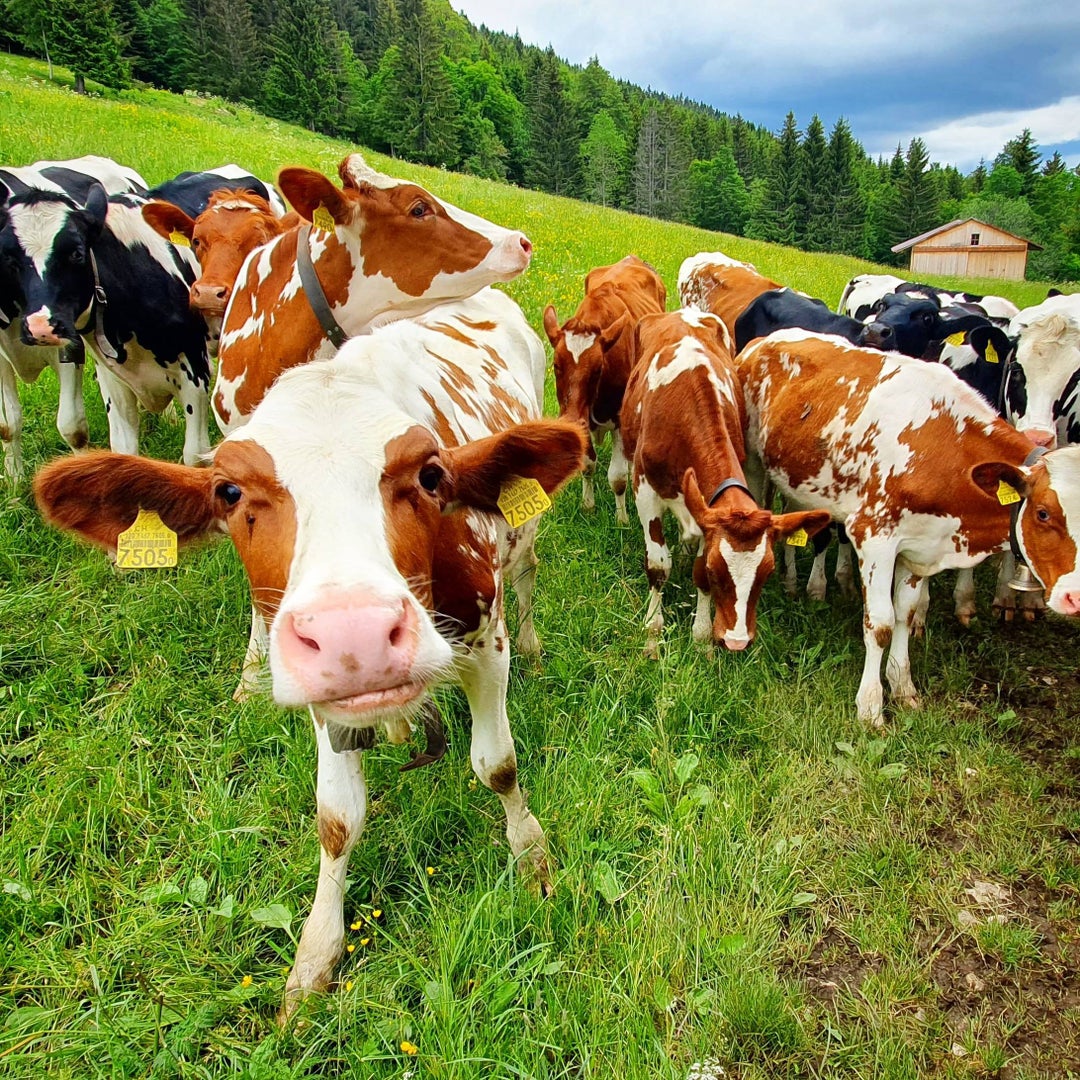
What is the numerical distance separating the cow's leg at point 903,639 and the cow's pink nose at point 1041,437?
1161 millimetres

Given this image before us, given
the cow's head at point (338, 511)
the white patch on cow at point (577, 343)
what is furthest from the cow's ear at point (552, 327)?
the cow's head at point (338, 511)

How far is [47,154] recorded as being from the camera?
1126 centimetres

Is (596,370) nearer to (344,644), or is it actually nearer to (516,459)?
(516,459)

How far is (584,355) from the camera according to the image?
6.46 metres

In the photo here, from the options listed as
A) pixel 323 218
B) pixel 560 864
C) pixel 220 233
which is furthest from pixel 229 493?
pixel 220 233

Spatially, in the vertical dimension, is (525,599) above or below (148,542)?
below

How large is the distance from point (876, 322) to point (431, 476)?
6715mm

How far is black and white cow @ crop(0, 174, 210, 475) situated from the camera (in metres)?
4.43

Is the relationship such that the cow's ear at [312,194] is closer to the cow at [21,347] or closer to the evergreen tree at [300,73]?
the cow at [21,347]

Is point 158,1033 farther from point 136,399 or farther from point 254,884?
point 136,399

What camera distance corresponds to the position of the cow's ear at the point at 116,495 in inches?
78.2

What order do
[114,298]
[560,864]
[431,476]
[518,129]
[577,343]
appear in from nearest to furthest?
[431,476], [560,864], [114,298], [577,343], [518,129]

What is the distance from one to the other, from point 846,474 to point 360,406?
3.89 metres

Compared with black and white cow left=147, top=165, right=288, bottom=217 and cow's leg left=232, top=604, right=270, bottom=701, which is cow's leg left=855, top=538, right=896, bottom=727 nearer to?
cow's leg left=232, top=604, right=270, bottom=701
